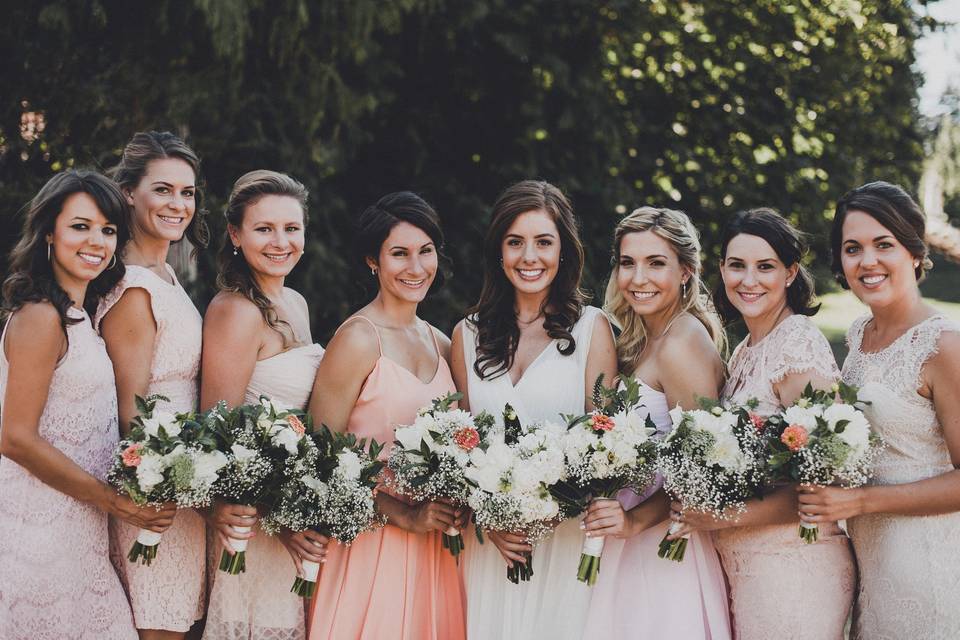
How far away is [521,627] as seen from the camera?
4633 mm

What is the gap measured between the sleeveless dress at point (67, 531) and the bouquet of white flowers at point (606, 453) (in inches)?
84.2

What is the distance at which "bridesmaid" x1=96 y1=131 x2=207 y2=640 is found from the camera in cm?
439

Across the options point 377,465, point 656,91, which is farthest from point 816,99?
point 377,465

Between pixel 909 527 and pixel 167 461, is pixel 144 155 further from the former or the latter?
pixel 909 527

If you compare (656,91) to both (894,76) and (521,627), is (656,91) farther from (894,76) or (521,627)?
(521,627)

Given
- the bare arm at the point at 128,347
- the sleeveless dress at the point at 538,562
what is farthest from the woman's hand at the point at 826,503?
the bare arm at the point at 128,347

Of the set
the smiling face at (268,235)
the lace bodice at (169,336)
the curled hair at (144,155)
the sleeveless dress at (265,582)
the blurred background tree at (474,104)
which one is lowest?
the sleeveless dress at (265,582)

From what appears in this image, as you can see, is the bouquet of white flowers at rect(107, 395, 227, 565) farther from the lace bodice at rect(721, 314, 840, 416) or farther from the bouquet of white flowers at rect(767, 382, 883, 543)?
the lace bodice at rect(721, 314, 840, 416)

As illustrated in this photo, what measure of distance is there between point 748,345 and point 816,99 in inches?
300

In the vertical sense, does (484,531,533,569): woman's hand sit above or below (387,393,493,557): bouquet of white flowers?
below

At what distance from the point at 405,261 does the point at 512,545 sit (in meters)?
1.58

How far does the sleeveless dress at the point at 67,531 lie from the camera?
4066 millimetres

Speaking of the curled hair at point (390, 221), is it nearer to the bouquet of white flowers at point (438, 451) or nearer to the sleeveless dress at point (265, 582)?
the sleeveless dress at point (265, 582)

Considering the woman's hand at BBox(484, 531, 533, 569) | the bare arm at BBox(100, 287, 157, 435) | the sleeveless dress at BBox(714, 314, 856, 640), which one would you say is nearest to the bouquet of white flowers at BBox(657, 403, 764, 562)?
the sleeveless dress at BBox(714, 314, 856, 640)
